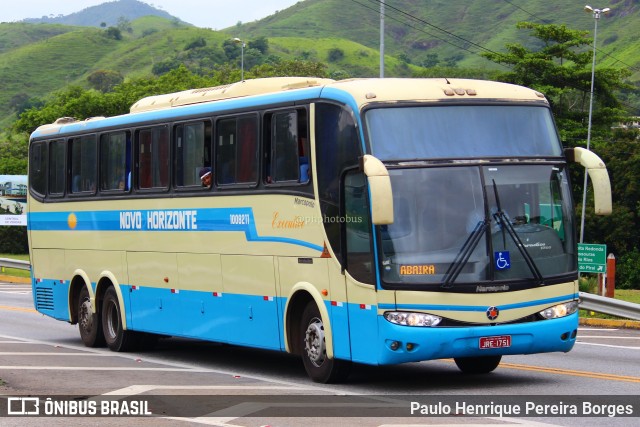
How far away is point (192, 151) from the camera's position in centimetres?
1712

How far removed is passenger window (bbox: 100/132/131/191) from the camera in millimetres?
19156

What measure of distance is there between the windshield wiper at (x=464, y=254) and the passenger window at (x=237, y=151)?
3.50 metres

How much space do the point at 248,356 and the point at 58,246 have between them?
4.94m

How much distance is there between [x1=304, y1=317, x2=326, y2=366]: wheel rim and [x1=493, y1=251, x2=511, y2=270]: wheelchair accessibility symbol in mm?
2264

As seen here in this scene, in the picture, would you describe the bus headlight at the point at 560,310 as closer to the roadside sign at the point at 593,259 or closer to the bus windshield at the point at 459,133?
the bus windshield at the point at 459,133

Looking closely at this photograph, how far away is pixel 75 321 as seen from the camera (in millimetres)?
21016

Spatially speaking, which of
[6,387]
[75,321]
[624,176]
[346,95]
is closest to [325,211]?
[346,95]

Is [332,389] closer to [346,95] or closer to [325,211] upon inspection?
[325,211]

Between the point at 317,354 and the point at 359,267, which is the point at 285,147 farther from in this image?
the point at 317,354

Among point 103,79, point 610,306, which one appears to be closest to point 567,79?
point 610,306

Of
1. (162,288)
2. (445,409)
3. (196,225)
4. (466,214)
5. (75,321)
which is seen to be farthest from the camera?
(75,321)

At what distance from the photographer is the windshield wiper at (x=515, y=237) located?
13.1 metres

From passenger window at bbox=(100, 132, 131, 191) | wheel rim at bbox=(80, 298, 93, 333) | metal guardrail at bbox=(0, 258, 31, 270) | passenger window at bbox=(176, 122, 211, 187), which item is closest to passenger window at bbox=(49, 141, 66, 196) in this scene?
passenger window at bbox=(100, 132, 131, 191)

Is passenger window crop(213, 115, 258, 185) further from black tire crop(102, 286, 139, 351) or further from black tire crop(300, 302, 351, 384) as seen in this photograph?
black tire crop(102, 286, 139, 351)
